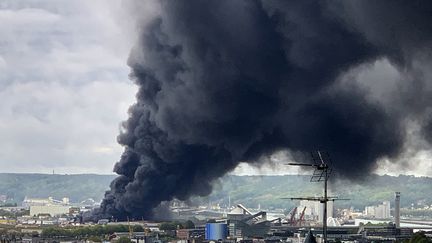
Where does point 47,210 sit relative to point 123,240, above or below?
above

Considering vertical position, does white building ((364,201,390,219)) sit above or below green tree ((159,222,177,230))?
above

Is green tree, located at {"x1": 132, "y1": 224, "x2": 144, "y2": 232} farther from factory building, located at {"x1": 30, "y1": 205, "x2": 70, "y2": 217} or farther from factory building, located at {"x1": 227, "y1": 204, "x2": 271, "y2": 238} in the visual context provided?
factory building, located at {"x1": 30, "y1": 205, "x2": 70, "y2": 217}

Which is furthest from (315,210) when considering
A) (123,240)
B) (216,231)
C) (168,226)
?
(123,240)

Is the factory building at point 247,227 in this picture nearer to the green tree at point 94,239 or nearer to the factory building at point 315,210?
the green tree at point 94,239

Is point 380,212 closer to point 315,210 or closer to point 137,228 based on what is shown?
point 315,210

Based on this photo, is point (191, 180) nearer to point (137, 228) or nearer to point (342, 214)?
point (137, 228)

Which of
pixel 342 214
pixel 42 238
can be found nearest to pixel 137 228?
pixel 42 238

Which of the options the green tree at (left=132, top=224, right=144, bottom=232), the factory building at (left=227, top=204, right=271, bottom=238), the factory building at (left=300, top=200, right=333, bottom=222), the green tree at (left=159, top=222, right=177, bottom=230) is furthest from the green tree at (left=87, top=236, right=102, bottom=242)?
the factory building at (left=300, top=200, right=333, bottom=222)

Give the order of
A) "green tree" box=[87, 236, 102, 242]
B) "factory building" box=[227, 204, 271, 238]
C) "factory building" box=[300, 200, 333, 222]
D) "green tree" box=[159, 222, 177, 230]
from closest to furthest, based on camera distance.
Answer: "green tree" box=[87, 236, 102, 242] < "green tree" box=[159, 222, 177, 230] < "factory building" box=[227, 204, 271, 238] < "factory building" box=[300, 200, 333, 222]

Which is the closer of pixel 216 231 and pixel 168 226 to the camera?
pixel 216 231
